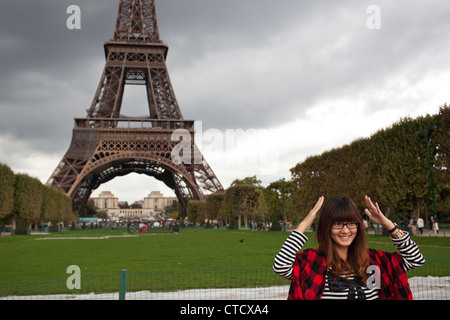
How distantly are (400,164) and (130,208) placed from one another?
165 m

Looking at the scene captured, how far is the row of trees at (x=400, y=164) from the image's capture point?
23.6 metres

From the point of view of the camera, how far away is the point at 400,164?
2514 cm

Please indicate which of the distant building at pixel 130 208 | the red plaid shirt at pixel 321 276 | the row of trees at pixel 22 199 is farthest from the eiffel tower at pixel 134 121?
the distant building at pixel 130 208

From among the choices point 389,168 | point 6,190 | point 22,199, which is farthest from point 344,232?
point 22,199

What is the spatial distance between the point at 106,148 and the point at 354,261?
1929 inches

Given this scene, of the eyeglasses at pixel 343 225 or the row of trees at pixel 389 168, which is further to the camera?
the row of trees at pixel 389 168

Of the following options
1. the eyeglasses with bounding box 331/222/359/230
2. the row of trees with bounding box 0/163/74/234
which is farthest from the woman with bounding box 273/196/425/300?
the row of trees with bounding box 0/163/74/234

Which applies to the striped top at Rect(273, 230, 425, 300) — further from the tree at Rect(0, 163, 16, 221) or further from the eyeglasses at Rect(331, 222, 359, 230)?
the tree at Rect(0, 163, 16, 221)

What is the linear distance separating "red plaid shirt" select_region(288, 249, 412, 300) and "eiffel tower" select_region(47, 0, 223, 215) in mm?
46578

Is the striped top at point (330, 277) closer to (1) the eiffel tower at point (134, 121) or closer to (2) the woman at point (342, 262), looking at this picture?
(2) the woman at point (342, 262)

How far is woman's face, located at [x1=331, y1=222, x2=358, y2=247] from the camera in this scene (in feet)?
8.15

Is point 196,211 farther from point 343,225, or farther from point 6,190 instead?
point 343,225

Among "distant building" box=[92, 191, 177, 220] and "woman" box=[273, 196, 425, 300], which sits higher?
"woman" box=[273, 196, 425, 300]
